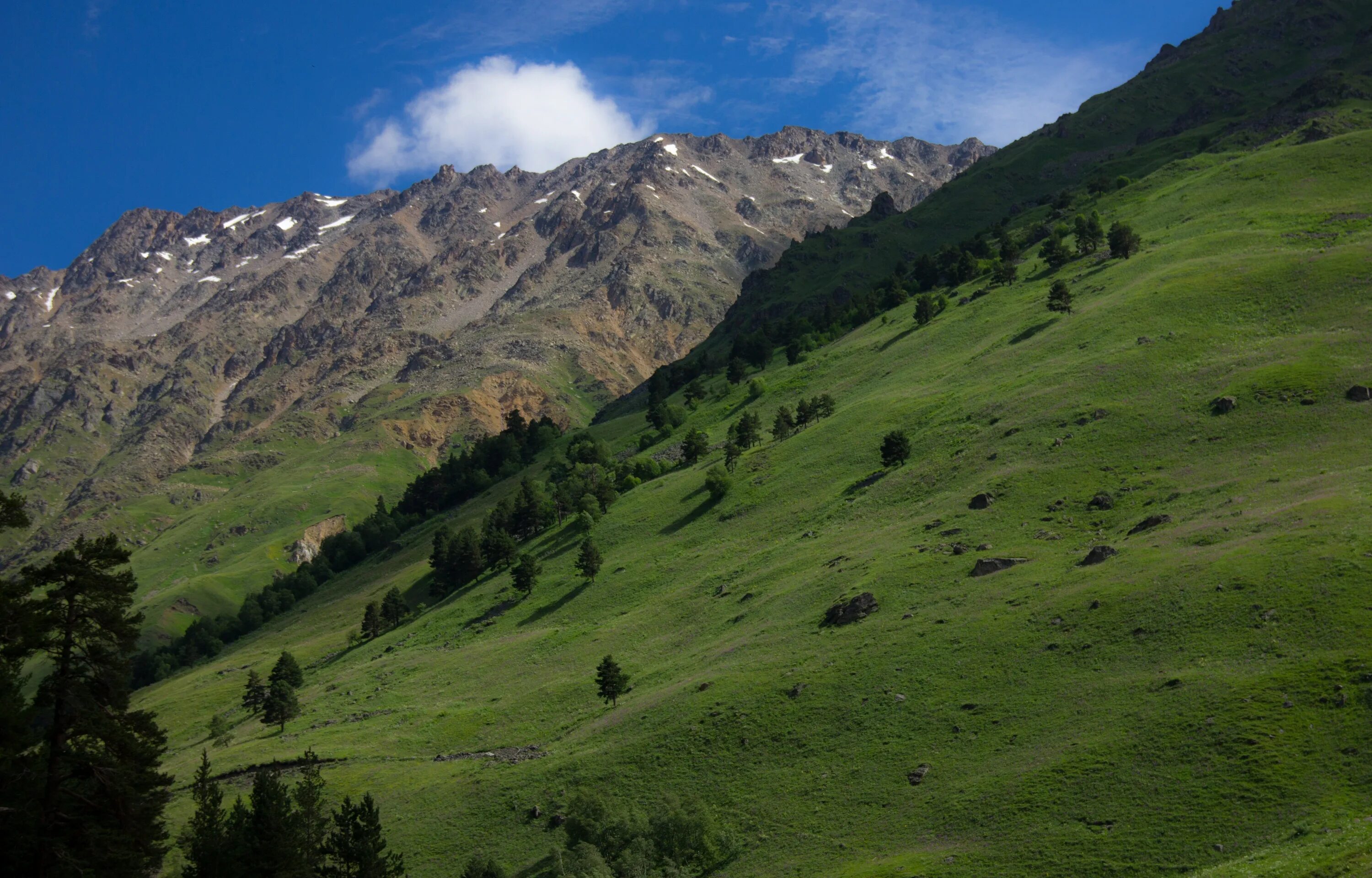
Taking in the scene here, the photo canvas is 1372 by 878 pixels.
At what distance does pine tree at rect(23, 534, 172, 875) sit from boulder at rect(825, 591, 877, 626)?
2240 inches

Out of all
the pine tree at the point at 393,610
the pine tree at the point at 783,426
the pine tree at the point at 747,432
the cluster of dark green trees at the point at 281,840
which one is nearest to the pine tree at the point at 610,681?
the cluster of dark green trees at the point at 281,840

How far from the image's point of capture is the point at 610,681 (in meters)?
84.2

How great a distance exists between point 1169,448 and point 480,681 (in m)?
74.7

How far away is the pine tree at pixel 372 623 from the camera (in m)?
152

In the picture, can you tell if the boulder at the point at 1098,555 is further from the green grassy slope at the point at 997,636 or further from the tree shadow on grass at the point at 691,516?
the tree shadow on grass at the point at 691,516

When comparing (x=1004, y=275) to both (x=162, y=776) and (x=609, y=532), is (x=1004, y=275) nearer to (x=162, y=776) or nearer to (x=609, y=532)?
(x=609, y=532)

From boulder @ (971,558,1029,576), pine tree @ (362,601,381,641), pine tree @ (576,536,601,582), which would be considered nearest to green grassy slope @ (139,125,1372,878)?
boulder @ (971,558,1029,576)

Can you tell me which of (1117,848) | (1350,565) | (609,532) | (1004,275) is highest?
(1004,275)

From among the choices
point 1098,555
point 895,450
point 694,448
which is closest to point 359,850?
point 1098,555

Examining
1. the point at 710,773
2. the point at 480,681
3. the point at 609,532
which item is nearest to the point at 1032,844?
the point at 710,773

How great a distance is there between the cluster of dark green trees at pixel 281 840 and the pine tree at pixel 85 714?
12389 millimetres

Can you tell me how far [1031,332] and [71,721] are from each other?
442ft

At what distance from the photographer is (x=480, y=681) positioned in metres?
106

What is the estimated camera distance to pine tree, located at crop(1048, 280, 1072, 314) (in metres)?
144
